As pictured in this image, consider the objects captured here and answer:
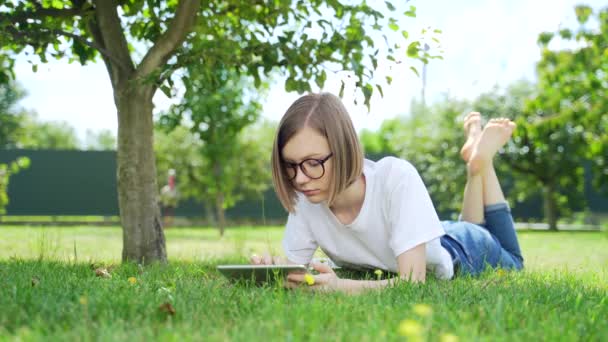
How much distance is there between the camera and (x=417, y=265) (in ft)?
9.55

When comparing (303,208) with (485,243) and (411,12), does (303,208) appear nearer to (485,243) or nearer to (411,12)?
(485,243)

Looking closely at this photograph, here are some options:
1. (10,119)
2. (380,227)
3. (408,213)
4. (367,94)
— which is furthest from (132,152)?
(10,119)

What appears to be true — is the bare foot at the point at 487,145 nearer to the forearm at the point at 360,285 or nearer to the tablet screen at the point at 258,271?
the forearm at the point at 360,285

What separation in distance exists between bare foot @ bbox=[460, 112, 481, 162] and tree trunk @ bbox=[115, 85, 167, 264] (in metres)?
2.13

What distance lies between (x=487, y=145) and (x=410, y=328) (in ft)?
9.99

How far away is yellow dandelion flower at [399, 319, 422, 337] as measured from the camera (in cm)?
131

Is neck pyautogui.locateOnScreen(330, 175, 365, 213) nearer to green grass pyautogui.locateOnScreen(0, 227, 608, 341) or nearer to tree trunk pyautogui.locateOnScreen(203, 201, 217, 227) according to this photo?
green grass pyautogui.locateOnScreen(0, 227, 608, 341)

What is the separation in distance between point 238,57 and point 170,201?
40.5ft

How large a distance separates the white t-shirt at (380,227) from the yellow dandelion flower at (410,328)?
998 mm

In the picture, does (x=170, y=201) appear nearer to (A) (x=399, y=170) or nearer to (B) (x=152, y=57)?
(B) (x=152, y=57)

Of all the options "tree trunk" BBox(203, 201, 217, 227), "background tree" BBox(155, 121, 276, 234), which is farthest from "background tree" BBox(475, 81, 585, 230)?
"tree trunk" BBox(203, 201, 217, 227)

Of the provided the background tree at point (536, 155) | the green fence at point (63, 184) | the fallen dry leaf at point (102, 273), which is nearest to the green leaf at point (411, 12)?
the fallen dry leaf at point (102, 273)

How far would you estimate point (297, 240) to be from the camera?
3348mm

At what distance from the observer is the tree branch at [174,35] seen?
4277 millimetres
